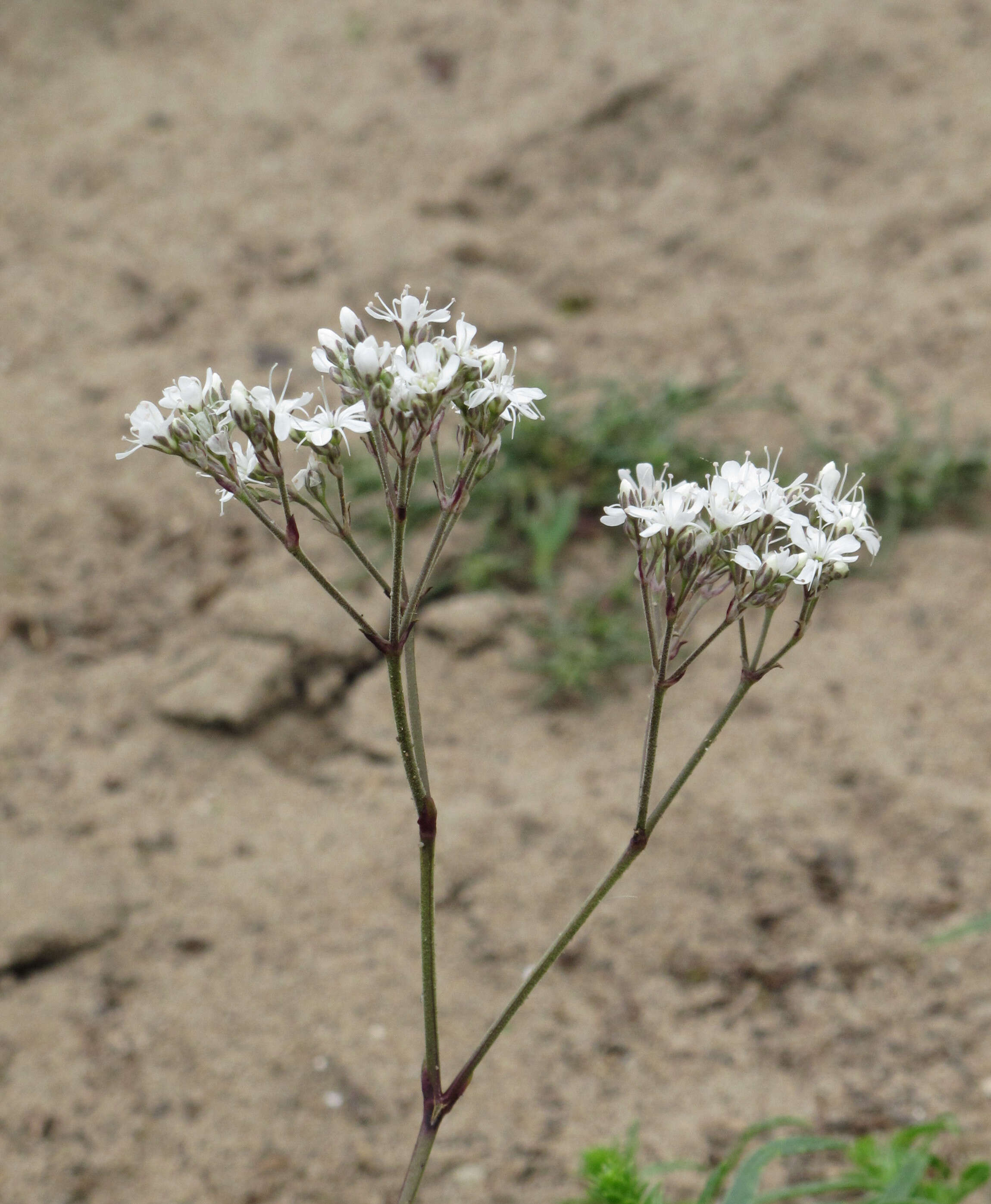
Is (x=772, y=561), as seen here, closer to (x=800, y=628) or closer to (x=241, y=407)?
(x=800, y=628)

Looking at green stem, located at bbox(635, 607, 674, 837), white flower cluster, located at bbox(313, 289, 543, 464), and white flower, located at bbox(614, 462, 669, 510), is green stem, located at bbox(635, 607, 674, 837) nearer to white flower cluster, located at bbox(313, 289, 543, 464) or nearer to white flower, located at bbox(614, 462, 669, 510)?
white flower, located at bbox(614, 462, 669, 510)

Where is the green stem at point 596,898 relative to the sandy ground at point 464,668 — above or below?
below

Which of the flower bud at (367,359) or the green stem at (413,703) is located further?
the green stem at (413,703)

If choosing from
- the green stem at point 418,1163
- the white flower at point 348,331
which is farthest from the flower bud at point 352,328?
the green stem at point 418,1163

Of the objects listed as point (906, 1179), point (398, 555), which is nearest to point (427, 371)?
point (398, 555)

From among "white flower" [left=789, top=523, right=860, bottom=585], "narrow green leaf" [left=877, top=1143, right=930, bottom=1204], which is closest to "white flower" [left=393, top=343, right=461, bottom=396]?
"white flower" [left=789, top=523, right=860, bottom=585]

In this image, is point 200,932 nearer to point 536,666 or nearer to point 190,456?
point 536,666

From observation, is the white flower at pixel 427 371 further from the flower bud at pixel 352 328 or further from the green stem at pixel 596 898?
the green stem at pixel 596 898
